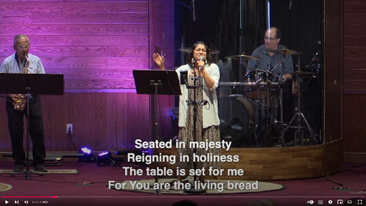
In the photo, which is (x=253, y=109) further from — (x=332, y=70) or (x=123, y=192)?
(x=123, y=192)

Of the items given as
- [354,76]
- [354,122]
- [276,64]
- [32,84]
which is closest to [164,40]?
[276,64]

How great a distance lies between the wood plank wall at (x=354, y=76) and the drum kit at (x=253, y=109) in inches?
77.0

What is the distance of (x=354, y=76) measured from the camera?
934 centimetres

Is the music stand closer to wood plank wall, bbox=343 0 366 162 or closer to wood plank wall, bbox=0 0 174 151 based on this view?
wood plank wall, bbox=0 0 174 151

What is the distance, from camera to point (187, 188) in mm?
6578

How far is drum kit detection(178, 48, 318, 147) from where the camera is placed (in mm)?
7527

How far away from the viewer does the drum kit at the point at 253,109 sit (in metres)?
7.53

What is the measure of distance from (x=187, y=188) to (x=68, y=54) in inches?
137

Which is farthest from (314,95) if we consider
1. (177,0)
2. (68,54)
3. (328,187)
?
(68,54)

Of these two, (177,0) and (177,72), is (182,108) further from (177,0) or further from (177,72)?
(177,0)

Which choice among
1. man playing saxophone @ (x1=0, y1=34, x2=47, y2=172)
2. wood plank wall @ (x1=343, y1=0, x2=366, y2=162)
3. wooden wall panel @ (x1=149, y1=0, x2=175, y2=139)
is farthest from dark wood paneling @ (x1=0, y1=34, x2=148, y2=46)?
wood plank wall @ (x1=343, y1=0, x2=366, y2=162)

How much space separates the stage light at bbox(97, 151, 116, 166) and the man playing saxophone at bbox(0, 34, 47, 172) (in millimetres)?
938

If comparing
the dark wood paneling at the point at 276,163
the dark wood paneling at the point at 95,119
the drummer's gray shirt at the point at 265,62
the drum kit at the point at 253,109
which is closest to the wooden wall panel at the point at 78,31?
the dark wood paneling at the point at 95,119

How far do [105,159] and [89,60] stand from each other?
1.41 m
